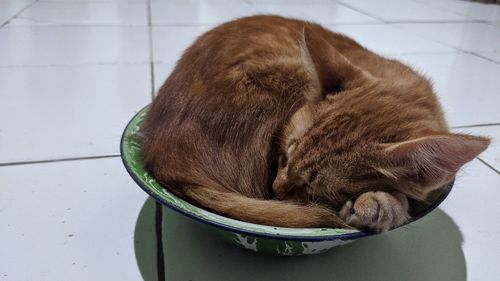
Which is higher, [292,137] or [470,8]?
[470,8]

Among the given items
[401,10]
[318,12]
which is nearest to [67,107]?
[318,12]

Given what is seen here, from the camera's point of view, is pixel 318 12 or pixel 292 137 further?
pixel 318 12

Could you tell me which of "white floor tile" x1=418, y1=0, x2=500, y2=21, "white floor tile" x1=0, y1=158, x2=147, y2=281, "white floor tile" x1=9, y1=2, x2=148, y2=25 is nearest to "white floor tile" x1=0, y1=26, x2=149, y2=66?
"white floor tile" x1=9, y1=2, x2=148, y2=25

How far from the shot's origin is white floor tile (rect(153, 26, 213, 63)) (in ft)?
6.09

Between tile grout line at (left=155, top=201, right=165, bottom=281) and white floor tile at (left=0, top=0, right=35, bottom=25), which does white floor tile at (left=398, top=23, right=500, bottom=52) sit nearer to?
tile grout line at (left=155, top=201, right=165, bottom=281)

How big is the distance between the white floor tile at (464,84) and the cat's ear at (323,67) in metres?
0.56

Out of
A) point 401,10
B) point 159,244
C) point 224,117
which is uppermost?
point 401,10

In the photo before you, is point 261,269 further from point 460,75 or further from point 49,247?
point 460,75

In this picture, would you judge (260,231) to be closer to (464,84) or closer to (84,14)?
(464,84)

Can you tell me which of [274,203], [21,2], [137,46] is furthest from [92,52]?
[274,203]

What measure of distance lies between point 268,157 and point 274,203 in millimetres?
119

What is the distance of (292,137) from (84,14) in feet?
7.03

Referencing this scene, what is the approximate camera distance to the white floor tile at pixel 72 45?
1769mm

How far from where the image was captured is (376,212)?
0.65m
